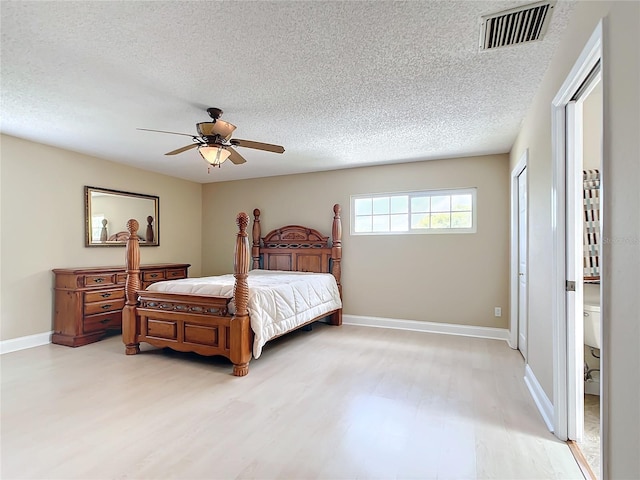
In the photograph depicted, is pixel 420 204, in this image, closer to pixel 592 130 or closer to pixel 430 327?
pixel 430 327

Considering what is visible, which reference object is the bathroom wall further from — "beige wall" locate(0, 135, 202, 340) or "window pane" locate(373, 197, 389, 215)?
"beige wall" locate(0, 135, 202, 340)

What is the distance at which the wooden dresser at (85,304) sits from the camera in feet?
12.9

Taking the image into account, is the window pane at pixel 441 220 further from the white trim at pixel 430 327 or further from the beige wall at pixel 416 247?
the white trim at pixel 430 327

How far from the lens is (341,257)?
519cm

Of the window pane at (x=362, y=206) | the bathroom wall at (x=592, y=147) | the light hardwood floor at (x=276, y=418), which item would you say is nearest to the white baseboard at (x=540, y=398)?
the light hardwood floor at (x=276, y=418)

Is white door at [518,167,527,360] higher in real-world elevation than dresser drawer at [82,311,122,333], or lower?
higher

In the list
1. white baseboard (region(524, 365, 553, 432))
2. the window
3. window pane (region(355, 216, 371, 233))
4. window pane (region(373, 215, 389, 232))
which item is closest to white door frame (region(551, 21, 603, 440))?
white baseboard (region(524, 365, 553, 432))

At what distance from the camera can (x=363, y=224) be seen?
518 cm

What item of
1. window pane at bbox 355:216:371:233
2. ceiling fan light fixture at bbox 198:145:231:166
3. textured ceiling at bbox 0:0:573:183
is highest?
textured ceiling at bbox 0:0:573:183

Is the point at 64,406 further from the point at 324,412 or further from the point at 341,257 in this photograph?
the point at 341,257

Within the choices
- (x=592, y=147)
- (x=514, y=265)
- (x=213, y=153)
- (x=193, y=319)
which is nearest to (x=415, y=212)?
(x=514, y=265)

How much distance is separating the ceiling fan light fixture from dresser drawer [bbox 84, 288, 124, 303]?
249cm

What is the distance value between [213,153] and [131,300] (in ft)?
6.40

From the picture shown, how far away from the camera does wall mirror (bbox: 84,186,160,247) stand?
453 cm
